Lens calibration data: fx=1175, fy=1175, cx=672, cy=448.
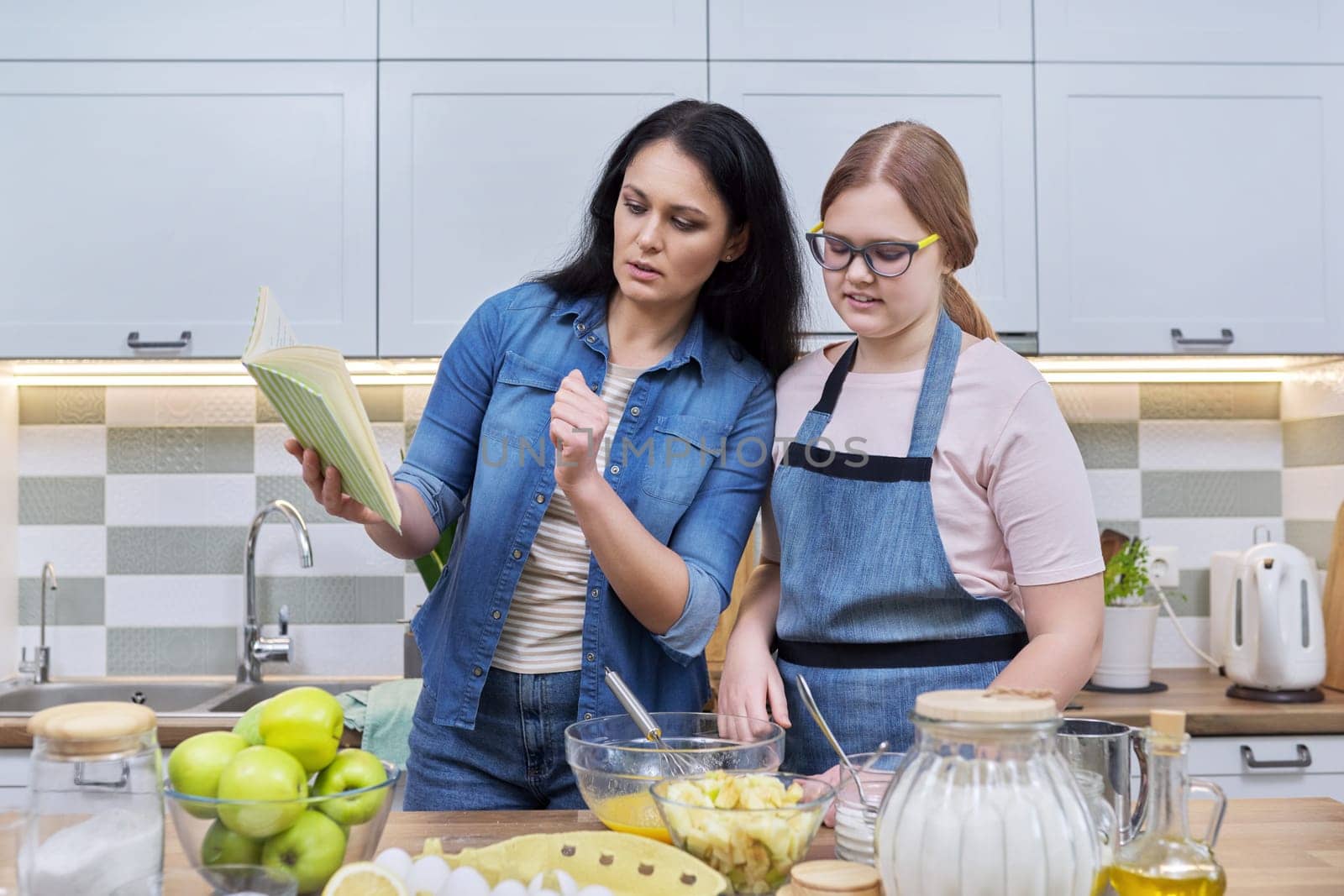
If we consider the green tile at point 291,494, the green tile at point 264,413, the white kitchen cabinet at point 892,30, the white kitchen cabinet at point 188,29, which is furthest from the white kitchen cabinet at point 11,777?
the white kitchen cabinet at point 892,30

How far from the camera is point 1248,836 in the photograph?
1022 mm

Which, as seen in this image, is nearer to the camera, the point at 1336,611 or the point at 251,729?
the point at 251,729

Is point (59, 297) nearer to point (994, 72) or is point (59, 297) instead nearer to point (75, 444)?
point (75, 444)

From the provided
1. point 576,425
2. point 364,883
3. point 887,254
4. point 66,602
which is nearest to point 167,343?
point 66,602

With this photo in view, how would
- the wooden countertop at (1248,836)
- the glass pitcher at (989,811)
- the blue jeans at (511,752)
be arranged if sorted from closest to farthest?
the glass pitcher at (989,811), the wooden countertop at (1248,836), the blue jeans at (511,752)

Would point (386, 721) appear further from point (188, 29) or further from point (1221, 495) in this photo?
→ point (1221, 495)

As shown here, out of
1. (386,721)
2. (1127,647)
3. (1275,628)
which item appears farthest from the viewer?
(1127,647)

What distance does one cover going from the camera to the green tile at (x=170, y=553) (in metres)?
2.53

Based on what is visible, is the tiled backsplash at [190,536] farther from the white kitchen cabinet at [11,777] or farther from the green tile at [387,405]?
the white kitchen cabinet at [11,777]

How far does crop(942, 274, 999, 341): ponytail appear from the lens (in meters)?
1.47

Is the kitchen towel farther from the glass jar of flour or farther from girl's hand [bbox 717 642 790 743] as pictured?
the glass jar of flour

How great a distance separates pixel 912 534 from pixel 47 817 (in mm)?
849

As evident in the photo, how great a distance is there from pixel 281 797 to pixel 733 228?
0.90 metres

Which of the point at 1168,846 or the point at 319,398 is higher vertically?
the point at 319,398
